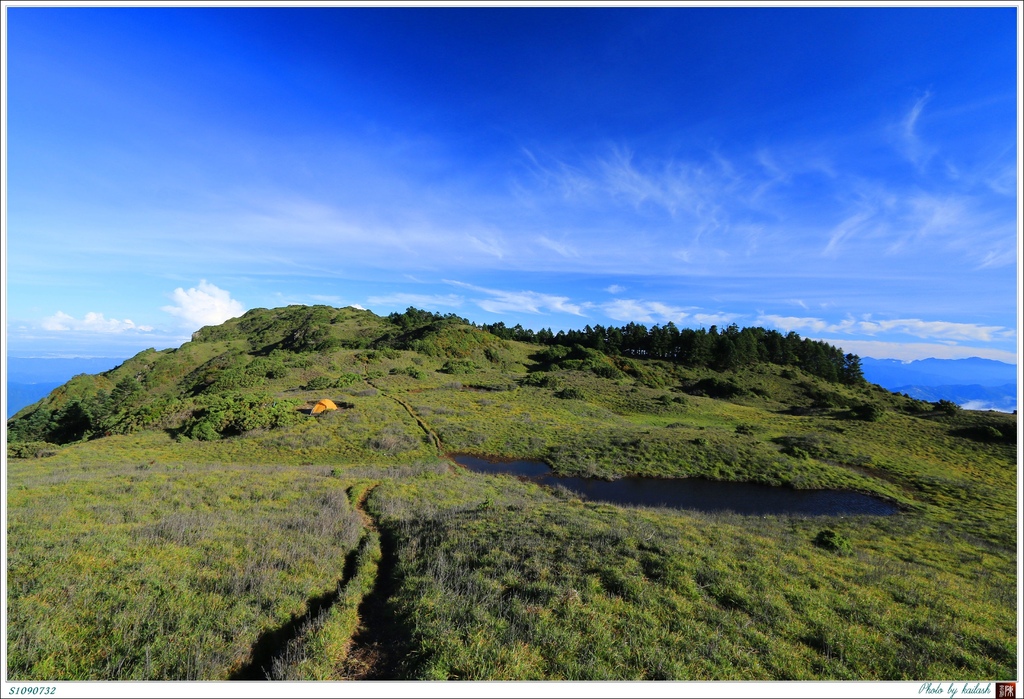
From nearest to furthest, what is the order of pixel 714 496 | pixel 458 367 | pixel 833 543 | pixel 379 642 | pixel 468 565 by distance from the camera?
pixel 379 642 < pixel 468 565 < pixel 833 543 < pixel 714 496 < pixel 458 367

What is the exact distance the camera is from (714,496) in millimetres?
23609

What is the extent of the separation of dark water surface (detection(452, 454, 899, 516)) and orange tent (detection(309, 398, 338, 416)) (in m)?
18.4

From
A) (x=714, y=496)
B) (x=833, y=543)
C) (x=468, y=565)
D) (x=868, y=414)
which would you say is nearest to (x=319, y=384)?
(x=468, y=565)

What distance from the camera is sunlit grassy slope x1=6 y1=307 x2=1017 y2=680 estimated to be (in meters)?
6.74

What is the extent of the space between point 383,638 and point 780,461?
104ft

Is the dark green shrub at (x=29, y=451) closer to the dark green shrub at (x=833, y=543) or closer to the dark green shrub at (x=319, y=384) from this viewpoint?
the dark green shrub at (x=319, y=384)

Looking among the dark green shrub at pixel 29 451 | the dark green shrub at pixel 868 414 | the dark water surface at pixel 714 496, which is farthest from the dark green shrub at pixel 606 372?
the dark green shrub at pixel 29 451

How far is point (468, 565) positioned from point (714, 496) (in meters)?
20.1

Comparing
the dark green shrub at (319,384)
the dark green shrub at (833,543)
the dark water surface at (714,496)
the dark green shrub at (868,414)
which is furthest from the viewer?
the dark green shrub at (319,384)

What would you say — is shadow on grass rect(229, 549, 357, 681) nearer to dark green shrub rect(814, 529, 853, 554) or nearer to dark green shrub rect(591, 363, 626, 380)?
dark green shrub rect(814, 529, 853, 554)

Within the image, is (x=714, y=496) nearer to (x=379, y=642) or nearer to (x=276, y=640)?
(x=379, y=642)

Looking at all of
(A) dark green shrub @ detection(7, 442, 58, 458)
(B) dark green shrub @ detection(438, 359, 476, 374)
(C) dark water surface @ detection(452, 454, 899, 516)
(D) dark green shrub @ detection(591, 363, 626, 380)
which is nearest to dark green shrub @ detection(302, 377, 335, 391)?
(B) dark green shrub @ detection(438, 359, 476, 374)

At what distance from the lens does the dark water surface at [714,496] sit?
21922 mm

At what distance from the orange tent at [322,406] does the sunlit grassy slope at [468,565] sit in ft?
14.3
